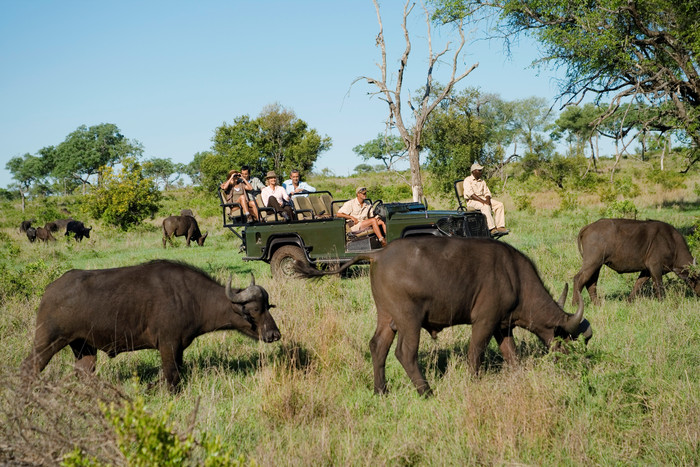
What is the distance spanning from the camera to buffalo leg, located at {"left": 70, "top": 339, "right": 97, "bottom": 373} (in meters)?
6.17

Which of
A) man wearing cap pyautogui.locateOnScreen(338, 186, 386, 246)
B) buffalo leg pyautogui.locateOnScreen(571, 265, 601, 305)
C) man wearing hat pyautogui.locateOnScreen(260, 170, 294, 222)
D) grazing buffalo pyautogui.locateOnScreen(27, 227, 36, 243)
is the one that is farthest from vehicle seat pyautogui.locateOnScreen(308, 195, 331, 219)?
grazing buffalo pyautogui.locateOnScreen(27, 227, 36, 243)

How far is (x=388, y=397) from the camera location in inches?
232

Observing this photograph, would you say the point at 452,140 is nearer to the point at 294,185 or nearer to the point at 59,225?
the point at 294,185

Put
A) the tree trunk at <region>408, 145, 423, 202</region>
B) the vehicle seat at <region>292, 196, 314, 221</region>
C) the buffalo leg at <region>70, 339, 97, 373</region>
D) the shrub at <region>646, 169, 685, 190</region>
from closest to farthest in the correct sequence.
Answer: the buffalo leg at <region>70, 339, 97, 373</region> < the vehicle seat at <region>292, 196, 314, 221</region> < the tree trunk at <region>408, 145, 423, 202</region> < the shrub at <region>646, 169, 685, 190</region>

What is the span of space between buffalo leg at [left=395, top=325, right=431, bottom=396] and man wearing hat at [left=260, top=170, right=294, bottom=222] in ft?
24.3

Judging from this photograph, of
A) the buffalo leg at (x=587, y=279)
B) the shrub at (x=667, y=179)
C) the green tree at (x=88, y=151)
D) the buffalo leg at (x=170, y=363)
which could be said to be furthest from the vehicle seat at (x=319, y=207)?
the green tree at (x=88, y=151)

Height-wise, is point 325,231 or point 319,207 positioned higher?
point 319,207

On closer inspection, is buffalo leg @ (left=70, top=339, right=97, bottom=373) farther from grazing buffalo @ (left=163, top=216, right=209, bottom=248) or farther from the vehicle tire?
grazing buffalo @ (left=163, top=216, right=209, bottom=248)

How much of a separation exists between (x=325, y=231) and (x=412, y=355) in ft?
23.2

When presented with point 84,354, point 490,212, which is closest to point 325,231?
point 490,212

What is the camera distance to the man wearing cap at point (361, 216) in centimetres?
1243

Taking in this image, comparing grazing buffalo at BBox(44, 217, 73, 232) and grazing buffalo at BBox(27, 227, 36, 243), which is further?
grazing buffalo at BBox(44, 217, 73, 232)

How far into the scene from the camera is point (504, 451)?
14.6 feet

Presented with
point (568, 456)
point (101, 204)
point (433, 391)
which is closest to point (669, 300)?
point (433, 391)
